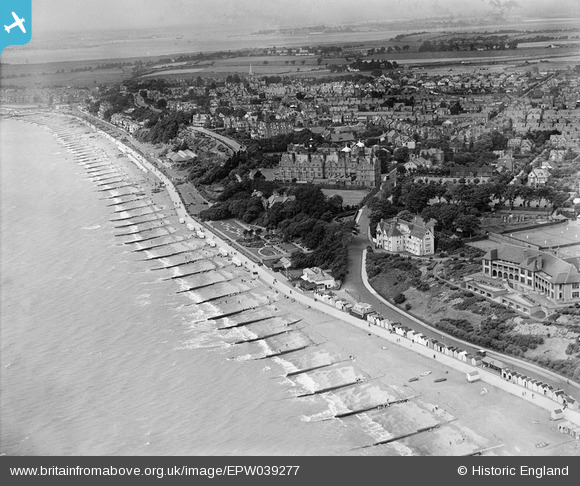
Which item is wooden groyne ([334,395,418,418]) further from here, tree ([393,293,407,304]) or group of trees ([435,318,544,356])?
tree ([393,293,407,304])

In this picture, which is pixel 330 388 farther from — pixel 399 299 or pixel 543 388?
pixel 399 299

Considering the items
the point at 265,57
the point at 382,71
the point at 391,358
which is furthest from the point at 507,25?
the point at 391,358

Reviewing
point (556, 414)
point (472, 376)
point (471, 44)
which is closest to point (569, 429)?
point (556, 414)

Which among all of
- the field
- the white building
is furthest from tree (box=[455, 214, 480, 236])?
the field

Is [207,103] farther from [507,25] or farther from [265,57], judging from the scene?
[507,25]

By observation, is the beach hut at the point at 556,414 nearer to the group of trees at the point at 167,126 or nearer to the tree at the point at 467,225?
the tree at the point at 467,225
